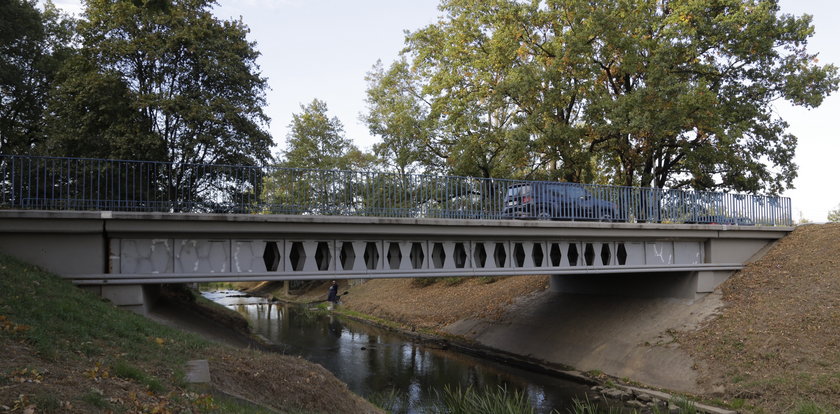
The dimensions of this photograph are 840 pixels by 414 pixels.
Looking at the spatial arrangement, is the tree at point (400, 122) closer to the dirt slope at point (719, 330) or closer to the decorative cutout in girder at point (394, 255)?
the dirt slope at point (719, 330)

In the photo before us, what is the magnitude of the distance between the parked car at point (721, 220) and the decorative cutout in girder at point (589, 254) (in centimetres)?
446

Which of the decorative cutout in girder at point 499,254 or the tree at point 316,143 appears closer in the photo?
the decorative cutout in girder at point 499,254

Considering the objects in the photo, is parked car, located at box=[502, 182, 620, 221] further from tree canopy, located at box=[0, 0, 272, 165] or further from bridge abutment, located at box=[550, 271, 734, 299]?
tree canopy, located at box=[0, 0, 272, 165]

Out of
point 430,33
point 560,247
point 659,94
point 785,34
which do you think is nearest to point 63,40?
point 430,33

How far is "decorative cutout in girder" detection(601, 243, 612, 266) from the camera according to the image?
63.0ft

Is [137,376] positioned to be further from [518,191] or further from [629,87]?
[629,87]

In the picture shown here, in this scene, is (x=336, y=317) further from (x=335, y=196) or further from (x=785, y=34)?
(x=785, y=34)

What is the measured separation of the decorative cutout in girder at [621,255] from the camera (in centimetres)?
1961

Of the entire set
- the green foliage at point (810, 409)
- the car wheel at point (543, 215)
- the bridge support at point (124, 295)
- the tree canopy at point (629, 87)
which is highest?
the tree canopy at point (629, 87)

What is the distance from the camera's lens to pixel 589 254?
19.8 m

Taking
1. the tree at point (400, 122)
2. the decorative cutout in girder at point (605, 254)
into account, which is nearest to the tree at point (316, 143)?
the tree at point (400, 122)

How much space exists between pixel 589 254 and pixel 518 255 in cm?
307

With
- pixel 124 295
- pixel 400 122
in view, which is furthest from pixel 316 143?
pixel 124 295

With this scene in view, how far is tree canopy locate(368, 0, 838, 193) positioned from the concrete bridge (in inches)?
208
